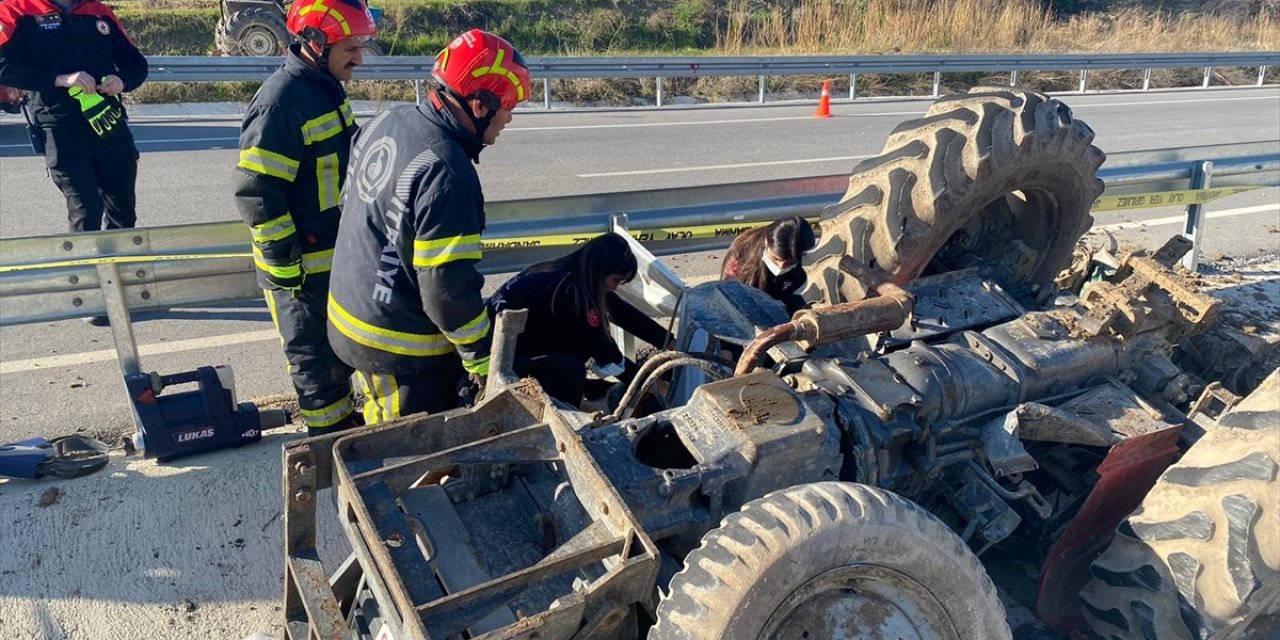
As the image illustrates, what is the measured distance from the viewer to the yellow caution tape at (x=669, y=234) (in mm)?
4023

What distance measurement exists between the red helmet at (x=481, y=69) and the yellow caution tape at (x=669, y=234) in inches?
55.6

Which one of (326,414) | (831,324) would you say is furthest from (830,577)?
(326,414)

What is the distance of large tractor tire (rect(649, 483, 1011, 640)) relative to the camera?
204 cm

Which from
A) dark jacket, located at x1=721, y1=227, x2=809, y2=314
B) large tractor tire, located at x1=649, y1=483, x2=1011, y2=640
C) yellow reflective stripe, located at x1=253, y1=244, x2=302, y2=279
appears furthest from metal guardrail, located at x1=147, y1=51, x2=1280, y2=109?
large tractor tire, located at x1=649, y1=483, x2=1011, y2=640

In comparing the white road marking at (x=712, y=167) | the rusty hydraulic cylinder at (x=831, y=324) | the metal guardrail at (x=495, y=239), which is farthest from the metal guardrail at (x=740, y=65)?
the rusty hydraulic cylinder at (x=831, y=324)

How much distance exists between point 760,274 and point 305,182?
211 cm

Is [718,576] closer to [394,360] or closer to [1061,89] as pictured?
[394,360]

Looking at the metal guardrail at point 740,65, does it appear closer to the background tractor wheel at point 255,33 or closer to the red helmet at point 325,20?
the background tractor wheel at point 255,33

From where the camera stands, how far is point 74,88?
19.4ft

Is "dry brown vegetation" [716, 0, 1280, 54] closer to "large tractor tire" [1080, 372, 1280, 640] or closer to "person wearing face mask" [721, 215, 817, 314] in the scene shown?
"person wearing face mask" [721, 215, 817, 314]

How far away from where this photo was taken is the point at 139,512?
3793 mm

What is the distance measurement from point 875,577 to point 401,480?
3.87ft

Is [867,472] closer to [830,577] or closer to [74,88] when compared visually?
[830,577]

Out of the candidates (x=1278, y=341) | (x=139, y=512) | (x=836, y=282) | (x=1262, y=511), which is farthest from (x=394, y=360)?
(x=1278, y=341)
